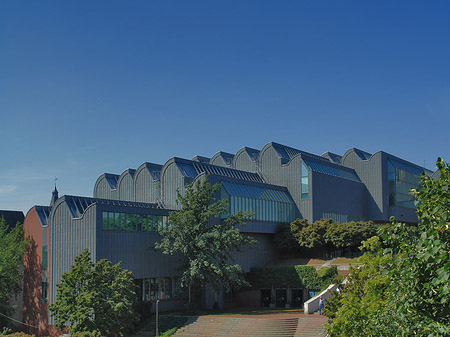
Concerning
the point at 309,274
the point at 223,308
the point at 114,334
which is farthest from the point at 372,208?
the point at 114,334

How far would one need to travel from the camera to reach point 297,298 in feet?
177

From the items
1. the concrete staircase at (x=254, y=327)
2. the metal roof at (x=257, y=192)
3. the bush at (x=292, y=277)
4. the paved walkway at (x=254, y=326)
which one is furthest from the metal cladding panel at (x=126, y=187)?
the concrete staircase at (x=254, y=327)

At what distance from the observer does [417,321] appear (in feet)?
32.8

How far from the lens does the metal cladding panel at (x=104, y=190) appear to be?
2541 inches

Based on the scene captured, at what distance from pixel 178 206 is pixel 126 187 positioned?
34.7 ft

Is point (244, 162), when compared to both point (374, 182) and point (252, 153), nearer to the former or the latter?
point (252, 153)

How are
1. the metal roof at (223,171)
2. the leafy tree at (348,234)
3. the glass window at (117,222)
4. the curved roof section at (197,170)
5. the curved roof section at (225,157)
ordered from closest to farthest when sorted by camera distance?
the glass window at (117,222), the curved roof section at (197,170), the leafy tree at (348,234), the metal roof at (223,171), the curved roof section at (225,157)

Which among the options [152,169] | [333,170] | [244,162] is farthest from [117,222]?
[333,170]

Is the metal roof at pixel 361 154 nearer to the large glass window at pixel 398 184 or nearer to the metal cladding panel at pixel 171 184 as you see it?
the large glass window at pixel 398 184

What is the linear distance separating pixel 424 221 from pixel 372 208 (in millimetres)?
65642

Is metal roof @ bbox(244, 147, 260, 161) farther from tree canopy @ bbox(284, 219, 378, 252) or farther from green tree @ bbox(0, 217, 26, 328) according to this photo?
Answer: green tree @ bbox(0, 217, 26, 328)

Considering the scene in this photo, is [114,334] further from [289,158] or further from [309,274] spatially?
[289,158]

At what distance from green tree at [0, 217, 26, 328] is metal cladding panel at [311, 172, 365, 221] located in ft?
105

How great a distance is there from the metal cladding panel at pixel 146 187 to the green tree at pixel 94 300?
19405 mm
